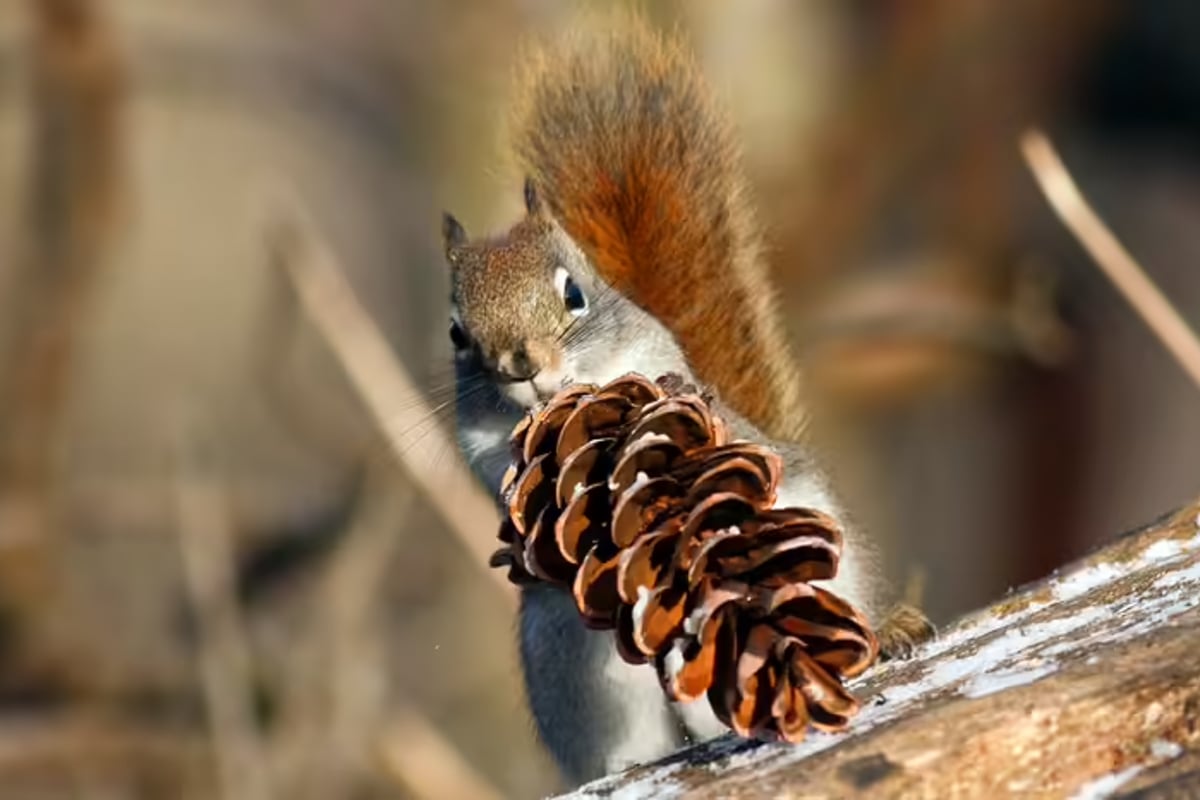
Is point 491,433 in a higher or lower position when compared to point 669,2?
lower

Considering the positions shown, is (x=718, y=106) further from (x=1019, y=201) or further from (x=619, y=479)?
(x=1019, y=201)

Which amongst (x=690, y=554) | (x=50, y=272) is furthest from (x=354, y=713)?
(x=690, y=554)

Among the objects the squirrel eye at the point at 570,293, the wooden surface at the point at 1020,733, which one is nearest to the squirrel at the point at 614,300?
the squirrel eye at the point at 570,293

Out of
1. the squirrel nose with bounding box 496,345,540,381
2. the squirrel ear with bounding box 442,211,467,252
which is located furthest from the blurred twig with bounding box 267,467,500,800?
the squirrel nose with bounding box 496,345,540,381

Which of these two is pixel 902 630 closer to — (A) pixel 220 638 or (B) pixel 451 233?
(B) pixel 451 233

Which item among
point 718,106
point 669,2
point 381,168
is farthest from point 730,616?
point 381,168

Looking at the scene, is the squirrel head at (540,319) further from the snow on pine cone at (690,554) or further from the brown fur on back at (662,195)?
the snow on pine cone at (690,554)
